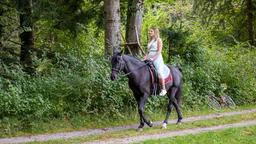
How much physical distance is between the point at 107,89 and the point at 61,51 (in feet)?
11.1

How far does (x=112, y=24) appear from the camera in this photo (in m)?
17.7

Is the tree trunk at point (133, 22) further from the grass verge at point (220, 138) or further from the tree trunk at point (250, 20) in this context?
the tree trunk at point (250, 20)

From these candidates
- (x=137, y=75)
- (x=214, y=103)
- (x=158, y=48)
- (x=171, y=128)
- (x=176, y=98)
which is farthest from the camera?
(x=214, y=103)

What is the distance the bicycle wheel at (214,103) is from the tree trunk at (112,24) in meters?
4.62

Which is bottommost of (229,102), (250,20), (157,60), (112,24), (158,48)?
(229,102)

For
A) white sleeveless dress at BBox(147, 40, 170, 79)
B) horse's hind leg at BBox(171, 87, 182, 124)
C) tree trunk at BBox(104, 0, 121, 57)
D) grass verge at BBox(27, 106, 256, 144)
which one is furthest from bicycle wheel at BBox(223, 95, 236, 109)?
white sleeveless dress at BBox(147, 40, 170, 79)

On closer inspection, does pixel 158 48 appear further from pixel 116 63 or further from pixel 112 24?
pixel 112 24

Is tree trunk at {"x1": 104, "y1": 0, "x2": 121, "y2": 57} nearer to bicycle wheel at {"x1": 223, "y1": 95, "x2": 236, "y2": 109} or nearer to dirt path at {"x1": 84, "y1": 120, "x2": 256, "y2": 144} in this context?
dirt path at {"x1": 84, "y1": 120, "x2": 256, "y2": 144}

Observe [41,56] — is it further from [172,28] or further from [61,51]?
[172,28]

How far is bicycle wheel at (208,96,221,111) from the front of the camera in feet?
64.0

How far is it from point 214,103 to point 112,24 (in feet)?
17.8

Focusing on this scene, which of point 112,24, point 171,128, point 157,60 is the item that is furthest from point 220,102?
point 157,60

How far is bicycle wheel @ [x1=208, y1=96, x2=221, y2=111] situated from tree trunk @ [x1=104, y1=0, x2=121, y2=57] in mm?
4616

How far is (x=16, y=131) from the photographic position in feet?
45.4
